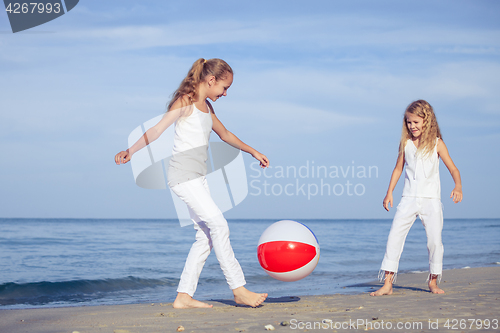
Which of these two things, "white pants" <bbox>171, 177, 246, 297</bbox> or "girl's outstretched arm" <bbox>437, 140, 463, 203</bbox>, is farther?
"girl's outstretched arm" <bbox>437, 140, 463, 203</bbox>

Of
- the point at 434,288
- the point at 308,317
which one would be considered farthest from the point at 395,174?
the point at 308,317

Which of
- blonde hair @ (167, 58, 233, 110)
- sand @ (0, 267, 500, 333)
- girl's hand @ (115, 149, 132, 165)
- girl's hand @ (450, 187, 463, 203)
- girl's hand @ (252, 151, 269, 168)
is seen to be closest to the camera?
sand @ (0, 267, 500, 333)

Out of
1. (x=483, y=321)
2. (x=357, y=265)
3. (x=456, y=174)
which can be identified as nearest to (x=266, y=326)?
(x=483, y=321)

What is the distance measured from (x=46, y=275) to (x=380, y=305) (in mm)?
6383

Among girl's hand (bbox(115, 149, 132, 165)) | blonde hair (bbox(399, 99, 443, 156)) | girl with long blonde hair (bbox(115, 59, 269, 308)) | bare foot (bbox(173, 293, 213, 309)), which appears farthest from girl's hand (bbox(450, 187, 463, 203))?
girl's hand (bbox(115, 149, 132, 165))

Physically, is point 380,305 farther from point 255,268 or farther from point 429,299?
point 255,268

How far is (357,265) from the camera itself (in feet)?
33.3

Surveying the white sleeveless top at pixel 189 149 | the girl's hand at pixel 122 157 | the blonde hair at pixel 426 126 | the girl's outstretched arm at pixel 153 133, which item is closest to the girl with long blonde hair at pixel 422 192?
the blonde hair at pixel 426 126

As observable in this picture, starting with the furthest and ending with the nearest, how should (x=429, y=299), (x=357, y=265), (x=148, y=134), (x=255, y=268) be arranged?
1. (x=357, y=265)
2. (x=255, y=268)
3. (x=429, y=299)
4. (x=148, y=134)

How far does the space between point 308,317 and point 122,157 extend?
1.90 meters

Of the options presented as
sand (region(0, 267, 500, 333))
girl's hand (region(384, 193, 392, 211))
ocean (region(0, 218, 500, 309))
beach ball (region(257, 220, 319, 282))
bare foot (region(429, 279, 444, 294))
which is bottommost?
ocean (region(0, 218, 500, 309))

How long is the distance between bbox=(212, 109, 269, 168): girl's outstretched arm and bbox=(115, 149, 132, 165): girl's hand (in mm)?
978

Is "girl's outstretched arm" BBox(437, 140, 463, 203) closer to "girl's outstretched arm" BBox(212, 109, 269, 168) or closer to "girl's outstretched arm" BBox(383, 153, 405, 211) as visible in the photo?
"girl's outstretched arm" BBox(383, 153, 405, 211)

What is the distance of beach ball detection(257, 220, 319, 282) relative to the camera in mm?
3787
